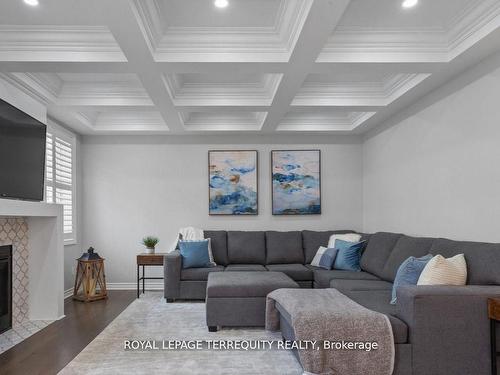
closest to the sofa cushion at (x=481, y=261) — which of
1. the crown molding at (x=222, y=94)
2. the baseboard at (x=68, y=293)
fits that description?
the crown molding at (x=222, y=94)

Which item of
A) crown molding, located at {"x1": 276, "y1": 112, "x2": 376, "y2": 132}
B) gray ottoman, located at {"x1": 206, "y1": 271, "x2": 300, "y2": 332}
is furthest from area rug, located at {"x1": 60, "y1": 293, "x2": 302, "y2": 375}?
crown molding, located at {"x1": 276, "y1": 112, "x2": 376, "y2": 132}

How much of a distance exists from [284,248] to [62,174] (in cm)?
316

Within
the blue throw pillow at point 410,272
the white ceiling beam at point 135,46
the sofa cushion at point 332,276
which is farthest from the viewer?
the sofa cushion at point 332,276

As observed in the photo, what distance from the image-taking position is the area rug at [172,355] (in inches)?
121

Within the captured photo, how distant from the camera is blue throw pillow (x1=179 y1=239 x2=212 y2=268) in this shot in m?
5.38

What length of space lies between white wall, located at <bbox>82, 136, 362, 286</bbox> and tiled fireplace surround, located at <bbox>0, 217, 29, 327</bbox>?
6.21 feet

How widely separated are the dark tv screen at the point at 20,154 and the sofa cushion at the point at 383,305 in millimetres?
3070

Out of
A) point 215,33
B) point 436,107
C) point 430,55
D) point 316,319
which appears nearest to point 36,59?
point 215,33

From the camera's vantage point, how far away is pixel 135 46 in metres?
3.20

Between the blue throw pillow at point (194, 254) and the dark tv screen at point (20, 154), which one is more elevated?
the dark tv screen at point (20, 154)

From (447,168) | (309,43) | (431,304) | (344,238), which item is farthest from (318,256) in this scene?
(309,43)

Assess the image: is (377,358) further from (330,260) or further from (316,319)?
(330,260)

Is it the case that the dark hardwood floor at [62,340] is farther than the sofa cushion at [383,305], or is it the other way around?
the dark hardwood floor at [62,340]

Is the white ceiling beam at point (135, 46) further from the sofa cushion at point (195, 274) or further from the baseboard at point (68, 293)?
the baseboard at point (68, 293)
